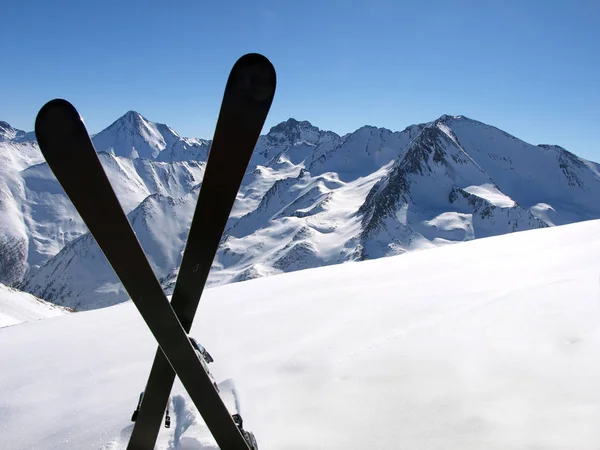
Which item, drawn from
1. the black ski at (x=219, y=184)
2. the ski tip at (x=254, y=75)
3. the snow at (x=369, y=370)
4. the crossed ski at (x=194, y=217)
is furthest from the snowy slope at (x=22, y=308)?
the ski tip at (x=254, y=75)

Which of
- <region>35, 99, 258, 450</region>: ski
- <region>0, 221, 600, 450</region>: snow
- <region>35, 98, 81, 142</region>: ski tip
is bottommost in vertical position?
<region>0, 221, 600, 450</region>: snow

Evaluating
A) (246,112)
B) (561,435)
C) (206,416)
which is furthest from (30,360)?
(561,435)

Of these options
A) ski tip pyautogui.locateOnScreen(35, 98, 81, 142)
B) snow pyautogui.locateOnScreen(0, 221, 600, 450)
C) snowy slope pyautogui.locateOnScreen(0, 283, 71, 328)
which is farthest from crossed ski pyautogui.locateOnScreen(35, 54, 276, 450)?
snowy slope pyautogui.locateOnScreen(0, 283, 71, 328)

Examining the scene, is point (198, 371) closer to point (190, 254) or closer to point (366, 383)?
point (190, 254)

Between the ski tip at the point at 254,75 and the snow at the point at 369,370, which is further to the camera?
the snow at the point at 369,370

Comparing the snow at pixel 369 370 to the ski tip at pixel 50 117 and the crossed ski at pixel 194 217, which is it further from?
the ski tip at pixel 50 117

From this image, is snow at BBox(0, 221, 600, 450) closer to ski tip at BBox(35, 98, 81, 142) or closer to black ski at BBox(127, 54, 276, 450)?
black ski at BBox(127, 54, 276, 450)

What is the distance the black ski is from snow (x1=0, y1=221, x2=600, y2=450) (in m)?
0.89

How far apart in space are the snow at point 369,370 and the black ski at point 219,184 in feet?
2.93

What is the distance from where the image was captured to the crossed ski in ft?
5.99

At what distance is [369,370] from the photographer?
354 centimetres

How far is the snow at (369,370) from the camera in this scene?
2.73 m

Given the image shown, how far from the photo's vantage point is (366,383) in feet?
10.9

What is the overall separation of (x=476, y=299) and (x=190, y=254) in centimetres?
417
